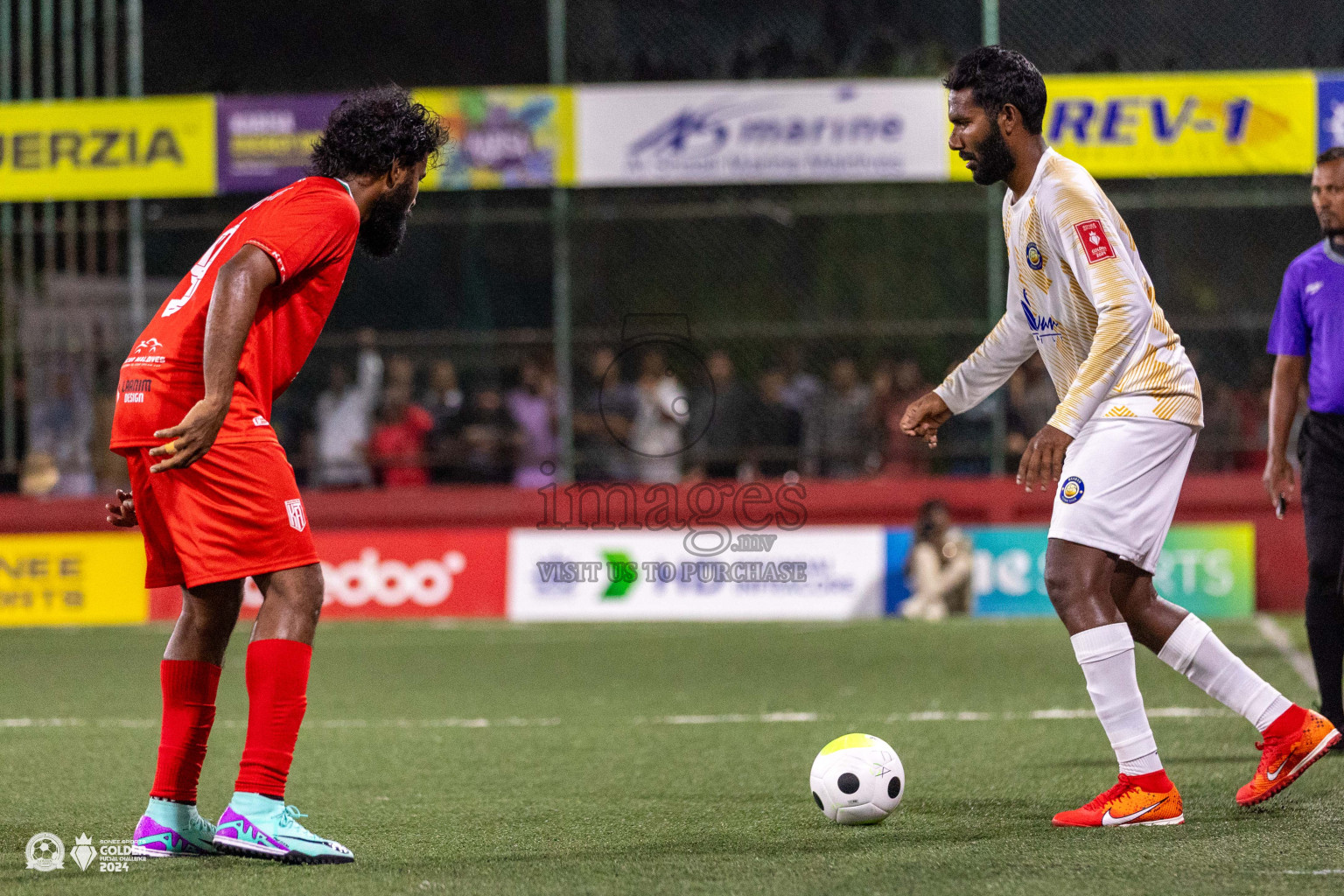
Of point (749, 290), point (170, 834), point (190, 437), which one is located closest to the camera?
point (190, 437)

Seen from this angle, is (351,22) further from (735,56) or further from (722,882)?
(722,882)

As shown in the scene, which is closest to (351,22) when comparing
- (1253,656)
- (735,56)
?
(735,56)

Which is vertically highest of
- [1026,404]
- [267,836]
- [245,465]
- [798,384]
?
[798,384]

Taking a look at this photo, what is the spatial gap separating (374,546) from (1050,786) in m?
8.97

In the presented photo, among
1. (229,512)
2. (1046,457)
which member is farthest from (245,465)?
(1046,457)

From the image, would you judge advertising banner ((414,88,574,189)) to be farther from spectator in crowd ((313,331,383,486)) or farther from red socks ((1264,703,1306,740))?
red socks ((1264,703,1306,740))

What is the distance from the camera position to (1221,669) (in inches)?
198

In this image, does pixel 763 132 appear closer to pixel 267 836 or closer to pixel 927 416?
pixel 927 416

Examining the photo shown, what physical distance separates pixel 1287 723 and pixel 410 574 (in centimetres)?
968

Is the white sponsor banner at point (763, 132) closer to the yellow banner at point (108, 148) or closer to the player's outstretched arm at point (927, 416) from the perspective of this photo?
the yellow banner at point (108, 148)

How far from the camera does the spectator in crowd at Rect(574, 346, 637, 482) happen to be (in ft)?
47.9

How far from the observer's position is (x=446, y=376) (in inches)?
588

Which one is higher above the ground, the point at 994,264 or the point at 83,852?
the point at 994,264

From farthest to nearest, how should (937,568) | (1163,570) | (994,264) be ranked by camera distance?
(994,264), (937,568), (1163,570)
